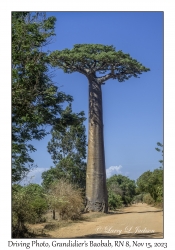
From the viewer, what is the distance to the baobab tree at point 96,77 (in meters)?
11.1

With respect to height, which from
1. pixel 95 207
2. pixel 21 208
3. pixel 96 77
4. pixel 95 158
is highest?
pixel 96 77

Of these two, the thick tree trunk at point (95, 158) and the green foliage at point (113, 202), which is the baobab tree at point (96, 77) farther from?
the green foliage at point (113, 202)

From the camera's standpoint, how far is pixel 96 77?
12297 mm

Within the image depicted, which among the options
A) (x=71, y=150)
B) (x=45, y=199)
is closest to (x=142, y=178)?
(x=71, y=150)

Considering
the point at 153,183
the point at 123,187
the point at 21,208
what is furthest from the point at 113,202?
the point at 21,208

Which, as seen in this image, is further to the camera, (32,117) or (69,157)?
(69,157)

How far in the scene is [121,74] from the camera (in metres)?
11.4

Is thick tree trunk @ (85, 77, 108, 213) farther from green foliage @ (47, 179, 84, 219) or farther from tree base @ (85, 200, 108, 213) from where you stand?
green foliage @ (47, 179, 84, 219)

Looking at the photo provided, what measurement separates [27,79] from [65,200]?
14.9ft

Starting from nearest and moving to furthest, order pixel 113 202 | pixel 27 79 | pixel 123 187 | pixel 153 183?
pixel 27 79 → pixel 153 183 → pixel 113 202 → pixel 123 187

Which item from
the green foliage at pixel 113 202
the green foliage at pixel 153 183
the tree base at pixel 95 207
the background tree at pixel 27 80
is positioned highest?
the background tree at pixel 27 80

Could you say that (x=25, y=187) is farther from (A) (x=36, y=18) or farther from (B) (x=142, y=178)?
(B) (x=142, y=178)

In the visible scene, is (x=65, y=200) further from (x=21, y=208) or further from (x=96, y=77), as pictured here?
(x=96, y=77)

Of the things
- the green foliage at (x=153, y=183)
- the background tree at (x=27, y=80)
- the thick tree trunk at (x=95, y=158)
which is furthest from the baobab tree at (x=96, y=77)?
the background tree at (x=27, y=80)
